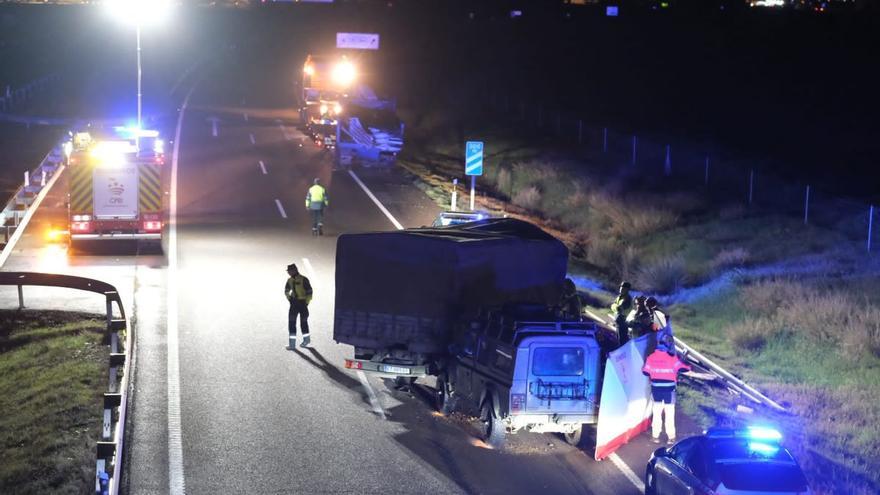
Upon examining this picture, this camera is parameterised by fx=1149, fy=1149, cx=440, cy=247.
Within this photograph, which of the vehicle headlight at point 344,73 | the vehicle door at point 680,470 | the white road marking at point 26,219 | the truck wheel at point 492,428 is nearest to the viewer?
the vehicle door at point 680,470

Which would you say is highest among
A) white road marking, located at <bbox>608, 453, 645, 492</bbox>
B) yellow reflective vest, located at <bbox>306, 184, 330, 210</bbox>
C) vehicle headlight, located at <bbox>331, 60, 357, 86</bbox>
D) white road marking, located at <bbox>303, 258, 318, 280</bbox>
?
vehicle headlight, located at <bbox>331, 60, 357, 86</bbox>

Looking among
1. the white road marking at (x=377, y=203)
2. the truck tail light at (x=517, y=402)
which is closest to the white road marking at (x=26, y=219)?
the white road marking at (x=377, y=203)

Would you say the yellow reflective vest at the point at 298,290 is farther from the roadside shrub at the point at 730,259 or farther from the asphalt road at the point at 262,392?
the roadside shrub at the point at 730,259

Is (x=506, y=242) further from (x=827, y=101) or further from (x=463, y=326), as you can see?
(x=827, y=101)

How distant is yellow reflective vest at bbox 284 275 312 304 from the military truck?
9.09 feet

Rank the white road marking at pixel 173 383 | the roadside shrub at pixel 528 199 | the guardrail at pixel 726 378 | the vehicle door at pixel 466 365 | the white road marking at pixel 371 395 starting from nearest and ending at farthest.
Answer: the white road marking at pixel 173 383, the vehicle door at pixel 466 365, the white road marking at pixel 371 395, the guardrail at pixel 726 378, the roadside shrub at pixel 528 199

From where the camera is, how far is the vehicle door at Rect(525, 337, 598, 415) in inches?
564

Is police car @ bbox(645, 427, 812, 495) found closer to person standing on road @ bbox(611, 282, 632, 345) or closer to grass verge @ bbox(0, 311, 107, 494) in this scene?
grass verge @ bbox(0, 311, 107, 494)

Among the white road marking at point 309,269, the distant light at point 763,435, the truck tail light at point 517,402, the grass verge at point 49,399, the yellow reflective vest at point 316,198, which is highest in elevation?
the yellow reflective vest at point 316,198

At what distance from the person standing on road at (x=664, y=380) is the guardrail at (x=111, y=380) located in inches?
267

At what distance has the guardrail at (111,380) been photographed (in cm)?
1225

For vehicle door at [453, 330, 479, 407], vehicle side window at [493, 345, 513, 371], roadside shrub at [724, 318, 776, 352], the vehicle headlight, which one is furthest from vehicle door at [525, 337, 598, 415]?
the vehicle headlight

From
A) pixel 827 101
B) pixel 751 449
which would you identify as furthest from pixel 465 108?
pixel 751 449

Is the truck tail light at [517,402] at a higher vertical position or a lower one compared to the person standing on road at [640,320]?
lower
